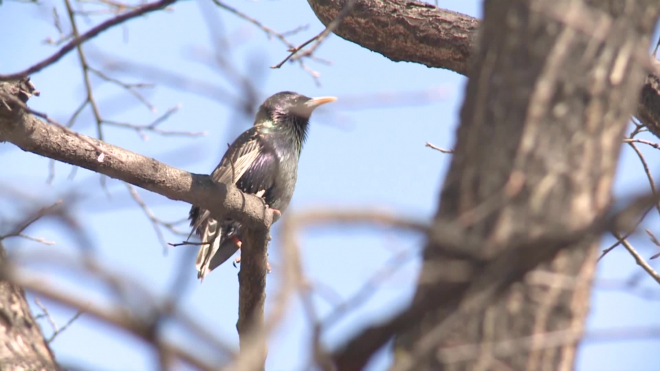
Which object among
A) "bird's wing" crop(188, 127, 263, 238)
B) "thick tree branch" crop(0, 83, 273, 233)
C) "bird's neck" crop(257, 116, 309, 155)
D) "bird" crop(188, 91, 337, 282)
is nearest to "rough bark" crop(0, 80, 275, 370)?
"thick tree branch" crop(0, 83, 273, 233)

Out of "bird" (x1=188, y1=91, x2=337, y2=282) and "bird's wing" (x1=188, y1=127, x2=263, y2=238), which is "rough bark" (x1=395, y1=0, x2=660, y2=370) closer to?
"bird" (x1=188, y1=91, x2=337, y2=282)

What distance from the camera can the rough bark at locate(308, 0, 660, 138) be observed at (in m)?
4.88

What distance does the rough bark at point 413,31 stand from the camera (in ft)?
16.0

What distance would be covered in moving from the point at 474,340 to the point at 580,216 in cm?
40

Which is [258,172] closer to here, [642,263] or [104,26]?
[642,263]

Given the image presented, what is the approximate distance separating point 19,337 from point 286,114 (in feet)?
12.6

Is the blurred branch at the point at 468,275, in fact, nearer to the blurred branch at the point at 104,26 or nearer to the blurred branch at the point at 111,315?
the blurred branch at the point at 111,315

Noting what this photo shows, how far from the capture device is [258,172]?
580 cm

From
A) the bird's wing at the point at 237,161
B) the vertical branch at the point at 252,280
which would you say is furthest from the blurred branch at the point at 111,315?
the bird's wing at the point at 237,161

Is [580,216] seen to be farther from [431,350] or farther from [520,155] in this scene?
[431,350]

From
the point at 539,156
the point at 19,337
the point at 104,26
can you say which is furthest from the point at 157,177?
the point at 539,156

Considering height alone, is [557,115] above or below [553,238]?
above

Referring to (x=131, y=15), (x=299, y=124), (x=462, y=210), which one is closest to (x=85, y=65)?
(x=299, y=124)

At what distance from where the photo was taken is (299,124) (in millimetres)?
6602
